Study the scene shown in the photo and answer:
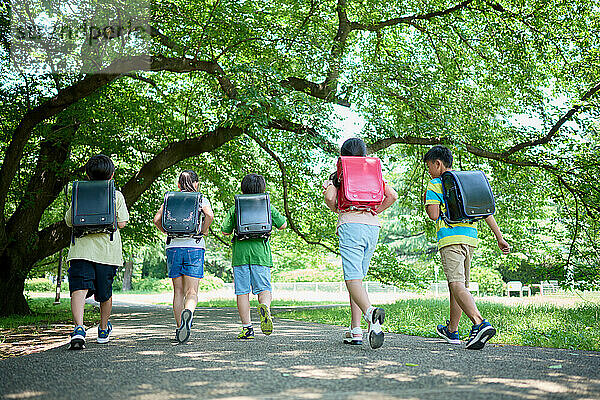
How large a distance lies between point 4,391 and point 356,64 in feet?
32.5

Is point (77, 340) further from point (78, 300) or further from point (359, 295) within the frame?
point (359, 295)

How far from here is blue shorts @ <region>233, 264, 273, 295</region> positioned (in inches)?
258

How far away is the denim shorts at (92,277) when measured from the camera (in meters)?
5.88

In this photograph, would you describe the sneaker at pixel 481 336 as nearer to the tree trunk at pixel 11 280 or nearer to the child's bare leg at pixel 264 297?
the child's bare leg at pixel 264 297

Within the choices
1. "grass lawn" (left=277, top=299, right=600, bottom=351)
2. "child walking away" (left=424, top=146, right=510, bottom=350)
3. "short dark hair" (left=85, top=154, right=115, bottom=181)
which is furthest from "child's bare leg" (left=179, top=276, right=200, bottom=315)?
"grass lawn" (left=277, top=299, right=600, bottom=351)

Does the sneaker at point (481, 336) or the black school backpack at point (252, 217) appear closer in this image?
the sneaker at point (481, 336)

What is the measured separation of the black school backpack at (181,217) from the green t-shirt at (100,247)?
1.51 ft

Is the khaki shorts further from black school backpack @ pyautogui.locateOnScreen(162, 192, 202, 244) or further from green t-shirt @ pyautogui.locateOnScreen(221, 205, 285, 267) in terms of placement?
black school backpack @ pyautogui.locateOnScreen(162, 192, 202, 244)

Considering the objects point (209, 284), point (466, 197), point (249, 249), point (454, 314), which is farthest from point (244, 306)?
point (209, 284)

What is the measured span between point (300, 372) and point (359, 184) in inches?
87.2

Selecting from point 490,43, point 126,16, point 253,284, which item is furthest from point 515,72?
point 253,284

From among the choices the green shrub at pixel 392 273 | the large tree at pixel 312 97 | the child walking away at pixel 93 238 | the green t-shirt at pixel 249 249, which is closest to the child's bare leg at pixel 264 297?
the green t-shirt at pixel 249 249

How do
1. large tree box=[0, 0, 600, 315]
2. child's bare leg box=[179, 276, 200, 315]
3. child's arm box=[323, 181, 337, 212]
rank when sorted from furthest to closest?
1. large tree box=[0, 0, 600, 315]
2. child's bare leg box=[179, 276, 200, 315]
3. child's arm box=[323, 181, 337, 212]

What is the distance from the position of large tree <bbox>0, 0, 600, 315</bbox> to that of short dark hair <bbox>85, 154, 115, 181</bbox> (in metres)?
4.12
